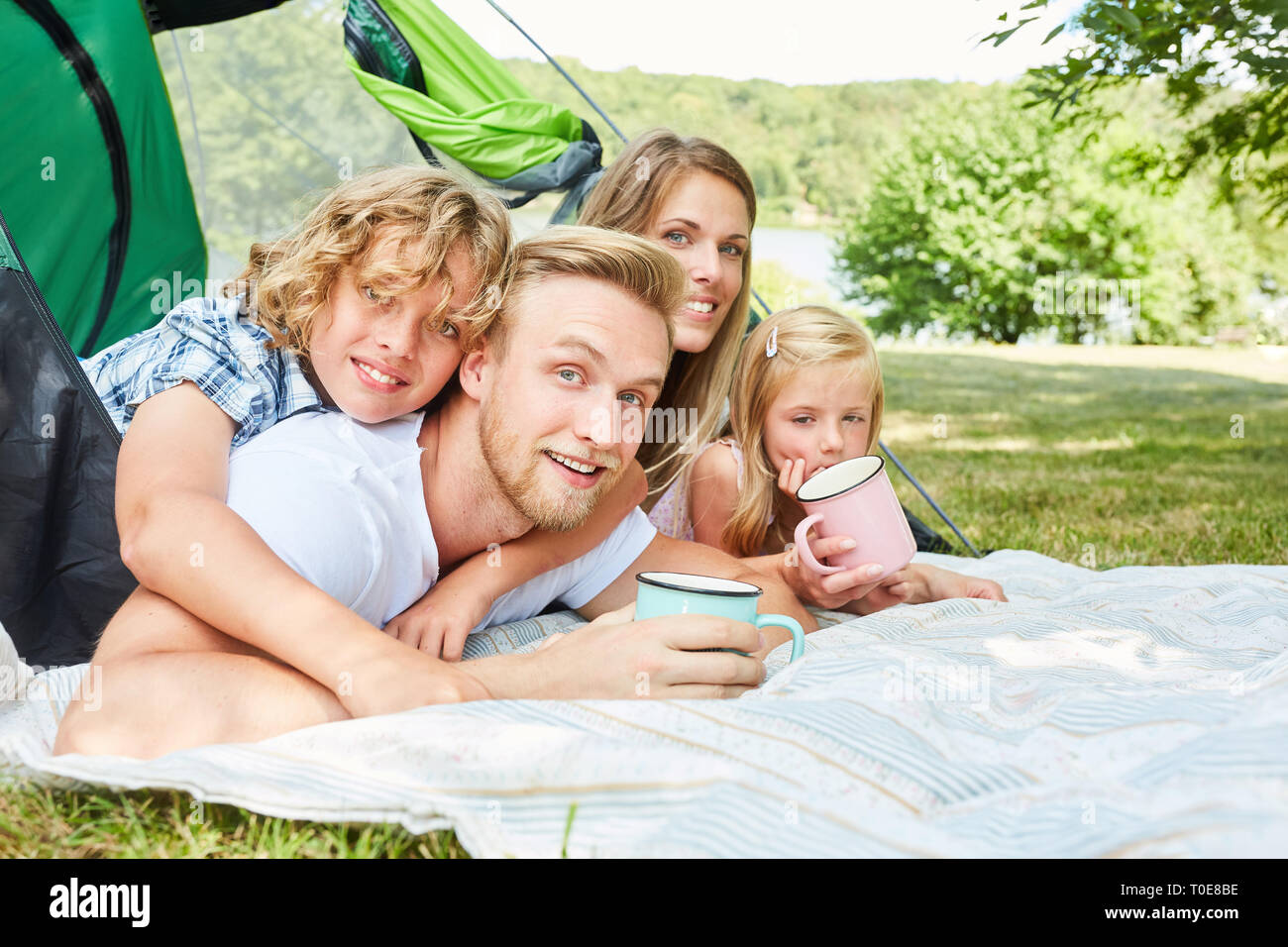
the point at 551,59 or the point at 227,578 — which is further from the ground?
the point at 551,59

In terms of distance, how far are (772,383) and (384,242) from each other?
100 centimetres

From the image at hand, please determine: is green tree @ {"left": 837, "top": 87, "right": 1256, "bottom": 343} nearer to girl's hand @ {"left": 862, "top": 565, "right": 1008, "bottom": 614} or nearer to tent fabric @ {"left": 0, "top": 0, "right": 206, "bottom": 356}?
tent fabric @ {"left": 0, "top": 0, "right": 206, "bottom": 356}

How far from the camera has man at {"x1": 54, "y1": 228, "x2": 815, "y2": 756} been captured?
1.21 metres

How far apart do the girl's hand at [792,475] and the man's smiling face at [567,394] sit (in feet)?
2.00

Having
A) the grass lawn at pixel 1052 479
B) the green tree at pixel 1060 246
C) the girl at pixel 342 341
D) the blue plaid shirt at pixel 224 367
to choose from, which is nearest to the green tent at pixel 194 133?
the blue plaid shirt at pixel 224 367

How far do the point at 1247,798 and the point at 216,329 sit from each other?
4.67 ft

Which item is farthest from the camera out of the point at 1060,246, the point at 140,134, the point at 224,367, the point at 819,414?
the point at 1060,246

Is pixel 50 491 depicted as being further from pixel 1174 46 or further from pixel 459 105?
pixel 1174 46

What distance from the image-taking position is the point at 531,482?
1562 millimetres

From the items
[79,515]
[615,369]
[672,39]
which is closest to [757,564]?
[615,369]

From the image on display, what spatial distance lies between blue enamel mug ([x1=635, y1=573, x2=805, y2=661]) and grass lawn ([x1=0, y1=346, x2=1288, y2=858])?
1.28 ft

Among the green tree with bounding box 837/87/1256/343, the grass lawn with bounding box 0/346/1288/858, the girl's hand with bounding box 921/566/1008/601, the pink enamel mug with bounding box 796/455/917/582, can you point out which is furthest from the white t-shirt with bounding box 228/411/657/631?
the green tree with bounding box 837/87/1256/343

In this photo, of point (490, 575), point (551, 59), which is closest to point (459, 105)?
point (551, 59)

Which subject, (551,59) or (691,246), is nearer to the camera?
(691,246)
